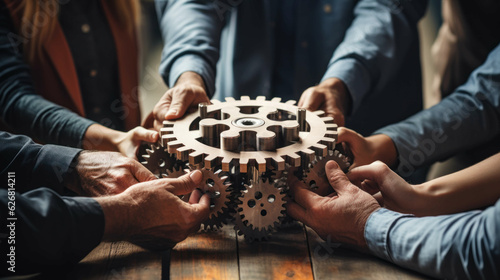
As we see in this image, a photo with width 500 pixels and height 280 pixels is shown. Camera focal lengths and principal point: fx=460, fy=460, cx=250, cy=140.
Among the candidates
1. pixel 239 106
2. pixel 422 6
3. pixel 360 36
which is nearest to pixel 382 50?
pixel 360 36

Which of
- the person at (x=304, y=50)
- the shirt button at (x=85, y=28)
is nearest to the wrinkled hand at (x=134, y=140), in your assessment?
the person at (x=304, y=50)

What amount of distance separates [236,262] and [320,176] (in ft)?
1.25

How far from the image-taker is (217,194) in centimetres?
143

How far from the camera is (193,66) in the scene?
6.98 ft

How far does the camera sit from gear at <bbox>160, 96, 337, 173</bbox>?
1364mm

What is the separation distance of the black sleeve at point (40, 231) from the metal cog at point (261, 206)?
1.42 feet

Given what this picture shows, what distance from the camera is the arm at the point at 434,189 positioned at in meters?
1.45

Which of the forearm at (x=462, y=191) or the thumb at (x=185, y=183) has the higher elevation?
the thumb at (x=185, y=183)

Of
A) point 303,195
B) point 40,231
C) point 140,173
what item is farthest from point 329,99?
point 40,231

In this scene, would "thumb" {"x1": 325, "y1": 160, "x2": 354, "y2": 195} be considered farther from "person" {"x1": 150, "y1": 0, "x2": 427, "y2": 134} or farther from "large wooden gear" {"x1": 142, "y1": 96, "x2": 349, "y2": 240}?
"person" {"x1": 150, "y1": 0, "x2": 427, "y2": 134}

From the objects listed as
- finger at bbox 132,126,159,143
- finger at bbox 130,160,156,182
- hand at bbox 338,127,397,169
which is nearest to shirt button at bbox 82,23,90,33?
finger at bbox 132,126,159,143

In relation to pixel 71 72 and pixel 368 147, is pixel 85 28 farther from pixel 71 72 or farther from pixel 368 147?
pixel 368 147

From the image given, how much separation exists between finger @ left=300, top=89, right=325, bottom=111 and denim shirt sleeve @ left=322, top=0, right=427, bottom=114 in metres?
0.23

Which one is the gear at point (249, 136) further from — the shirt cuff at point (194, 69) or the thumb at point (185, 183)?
the shirt cuff at point (194, 69)
